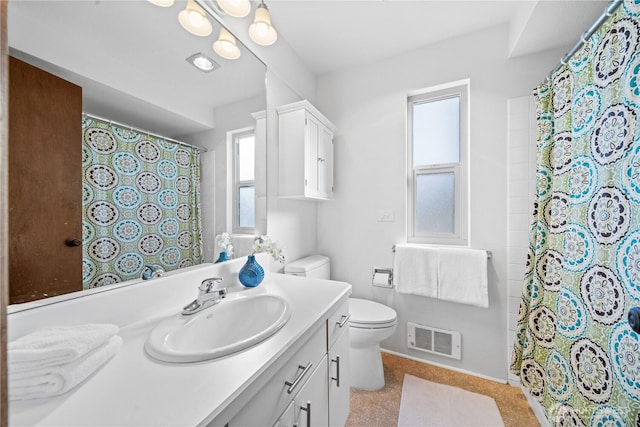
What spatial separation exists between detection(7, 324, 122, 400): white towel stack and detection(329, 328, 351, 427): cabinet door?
2.61ft

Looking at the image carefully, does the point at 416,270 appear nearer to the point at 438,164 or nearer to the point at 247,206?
the point at 438,164

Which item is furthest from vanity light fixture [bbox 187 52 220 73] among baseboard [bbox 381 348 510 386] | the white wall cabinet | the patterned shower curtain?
baseboard [bbox 381 348 510 386]

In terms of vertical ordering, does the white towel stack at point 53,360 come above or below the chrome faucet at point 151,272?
below

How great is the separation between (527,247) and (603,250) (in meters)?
0.69

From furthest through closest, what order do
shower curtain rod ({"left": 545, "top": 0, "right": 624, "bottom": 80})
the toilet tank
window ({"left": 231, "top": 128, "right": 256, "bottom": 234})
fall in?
the toilet tank, window ({"left": 231, "top": 128, "right": 256, "bottom": 234}), shower curtain rod ({"left": 545, "top": 0, "right": 624, "bottom": 80})

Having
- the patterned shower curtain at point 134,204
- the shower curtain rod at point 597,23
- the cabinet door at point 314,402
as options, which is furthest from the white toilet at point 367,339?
the shower curtain rod at point 597,23

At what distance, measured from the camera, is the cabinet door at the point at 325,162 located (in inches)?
72.5

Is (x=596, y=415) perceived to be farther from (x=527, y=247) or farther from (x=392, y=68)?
(x=392, y=68)

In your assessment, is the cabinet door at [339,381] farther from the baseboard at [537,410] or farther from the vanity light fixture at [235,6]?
the vanity light fixture at [235,6]

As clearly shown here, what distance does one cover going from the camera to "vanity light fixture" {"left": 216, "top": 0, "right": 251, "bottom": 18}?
107cm

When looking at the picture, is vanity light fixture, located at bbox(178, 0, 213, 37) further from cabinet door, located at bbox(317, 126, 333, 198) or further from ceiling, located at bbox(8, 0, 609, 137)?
cabinet door, located at bbox(317, 126, 333, 198)

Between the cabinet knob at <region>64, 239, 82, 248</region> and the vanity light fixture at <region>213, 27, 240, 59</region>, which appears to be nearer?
the cabinet knob at <region>64, 239, 82, 248</region>

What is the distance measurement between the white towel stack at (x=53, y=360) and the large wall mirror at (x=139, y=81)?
0.14 meters

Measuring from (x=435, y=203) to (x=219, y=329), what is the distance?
173 centimetres
